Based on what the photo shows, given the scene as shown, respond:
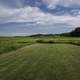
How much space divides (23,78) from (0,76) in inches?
61.6

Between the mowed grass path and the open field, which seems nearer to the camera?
the mowed grass path

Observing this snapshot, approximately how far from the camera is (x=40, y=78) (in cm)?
1147

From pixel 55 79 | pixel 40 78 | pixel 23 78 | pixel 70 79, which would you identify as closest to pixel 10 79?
pixel 23 78

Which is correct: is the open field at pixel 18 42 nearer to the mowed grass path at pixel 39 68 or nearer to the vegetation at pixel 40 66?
the vegetation at pixel 40 66

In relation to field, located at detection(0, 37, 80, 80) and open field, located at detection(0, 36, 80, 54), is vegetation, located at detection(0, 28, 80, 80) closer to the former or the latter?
field, located at detection(0, 37, 80, 80)

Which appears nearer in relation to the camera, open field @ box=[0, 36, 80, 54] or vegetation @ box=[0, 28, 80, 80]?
vegetation @ box=[0, 28, 80, 80]

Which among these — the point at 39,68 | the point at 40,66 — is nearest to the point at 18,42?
the point at 40,66

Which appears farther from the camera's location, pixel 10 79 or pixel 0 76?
pixel 0 76

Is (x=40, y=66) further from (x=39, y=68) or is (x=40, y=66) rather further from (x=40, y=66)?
(x=39, y=68)

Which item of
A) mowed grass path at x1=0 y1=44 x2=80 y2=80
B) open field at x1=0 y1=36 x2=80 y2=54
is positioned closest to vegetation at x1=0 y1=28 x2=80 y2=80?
mowed grass path at x1=0 y1=44 x2=80 y2=80

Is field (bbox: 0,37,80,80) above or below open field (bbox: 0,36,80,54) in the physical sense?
above

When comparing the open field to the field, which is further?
the open field

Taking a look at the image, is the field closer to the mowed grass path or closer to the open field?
the mowed grass path

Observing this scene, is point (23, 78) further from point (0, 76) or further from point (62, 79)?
point (62, 79)
